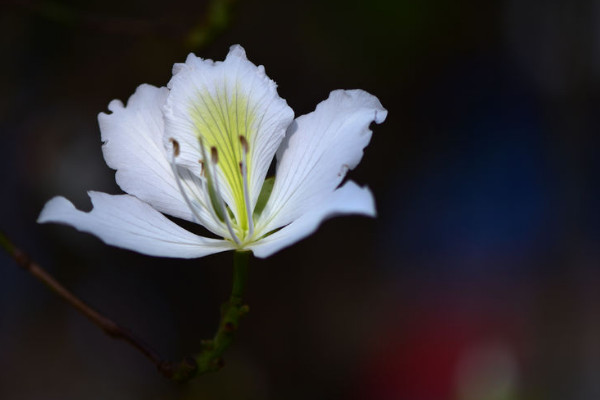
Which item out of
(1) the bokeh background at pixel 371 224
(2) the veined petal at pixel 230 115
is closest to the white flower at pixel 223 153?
(2) the veined petal at pixel 230 115

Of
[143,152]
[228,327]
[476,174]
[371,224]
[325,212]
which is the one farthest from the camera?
[476,174]

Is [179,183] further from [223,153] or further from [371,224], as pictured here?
[371,224]

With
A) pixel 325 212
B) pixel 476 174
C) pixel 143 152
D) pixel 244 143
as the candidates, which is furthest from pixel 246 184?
pixel 476 174

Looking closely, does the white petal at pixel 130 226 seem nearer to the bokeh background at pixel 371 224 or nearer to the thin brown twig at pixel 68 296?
the thin brown twig at pixel 68 296

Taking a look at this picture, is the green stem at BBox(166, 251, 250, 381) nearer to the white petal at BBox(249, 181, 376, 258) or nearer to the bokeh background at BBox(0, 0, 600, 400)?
the white petal at BBox(249, 181, 376, 258)

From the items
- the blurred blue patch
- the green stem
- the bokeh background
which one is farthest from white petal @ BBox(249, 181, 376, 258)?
the blurred blue patch

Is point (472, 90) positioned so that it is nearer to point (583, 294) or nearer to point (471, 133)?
point (471, 133)
